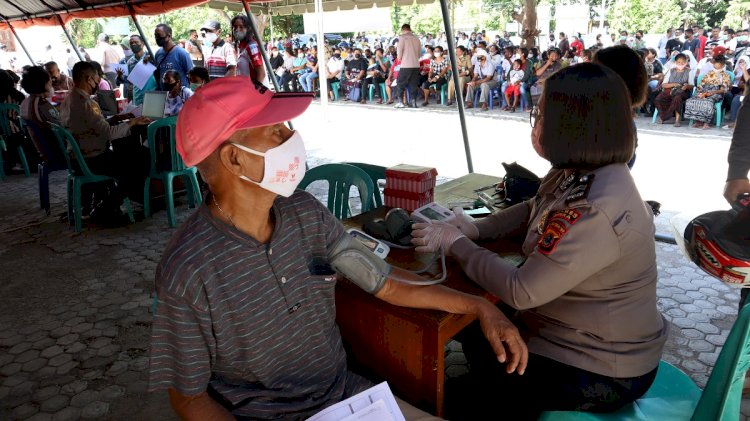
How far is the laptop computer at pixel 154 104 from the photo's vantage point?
5.63 metres

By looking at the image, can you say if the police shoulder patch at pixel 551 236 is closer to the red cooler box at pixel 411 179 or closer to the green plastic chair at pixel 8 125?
the red cooler box at pixel 411 179

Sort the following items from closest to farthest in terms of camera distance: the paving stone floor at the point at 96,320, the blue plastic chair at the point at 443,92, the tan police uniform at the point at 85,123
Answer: the paving stone floor at the point at 96,320
the tan police uniform at the point at 85,123
the blue plastic chair at the point at 443,92

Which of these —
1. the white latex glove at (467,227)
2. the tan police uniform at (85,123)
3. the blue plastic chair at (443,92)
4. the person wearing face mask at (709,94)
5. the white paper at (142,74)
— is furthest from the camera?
the blue plastic chair at (443,92)

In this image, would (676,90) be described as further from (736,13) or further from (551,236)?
(736,13)

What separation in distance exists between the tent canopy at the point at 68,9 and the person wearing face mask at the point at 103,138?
273 centimetres

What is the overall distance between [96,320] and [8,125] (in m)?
5.40

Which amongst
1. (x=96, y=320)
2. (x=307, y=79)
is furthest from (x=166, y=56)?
(x=307, y=79)

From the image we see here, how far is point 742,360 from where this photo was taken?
1.19 metres

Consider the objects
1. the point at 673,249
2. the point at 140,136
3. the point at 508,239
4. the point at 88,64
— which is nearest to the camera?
the point at 508,239

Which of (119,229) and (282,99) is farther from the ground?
(282,99)

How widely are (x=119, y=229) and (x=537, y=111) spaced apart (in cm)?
459

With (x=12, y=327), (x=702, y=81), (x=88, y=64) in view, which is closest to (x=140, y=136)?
(x=88, y=64)

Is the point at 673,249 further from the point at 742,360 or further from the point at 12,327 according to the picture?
the point at 12,327

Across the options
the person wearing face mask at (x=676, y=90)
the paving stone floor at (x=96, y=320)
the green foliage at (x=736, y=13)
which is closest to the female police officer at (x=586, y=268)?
the paving stone floor at (x=96, y=320)
